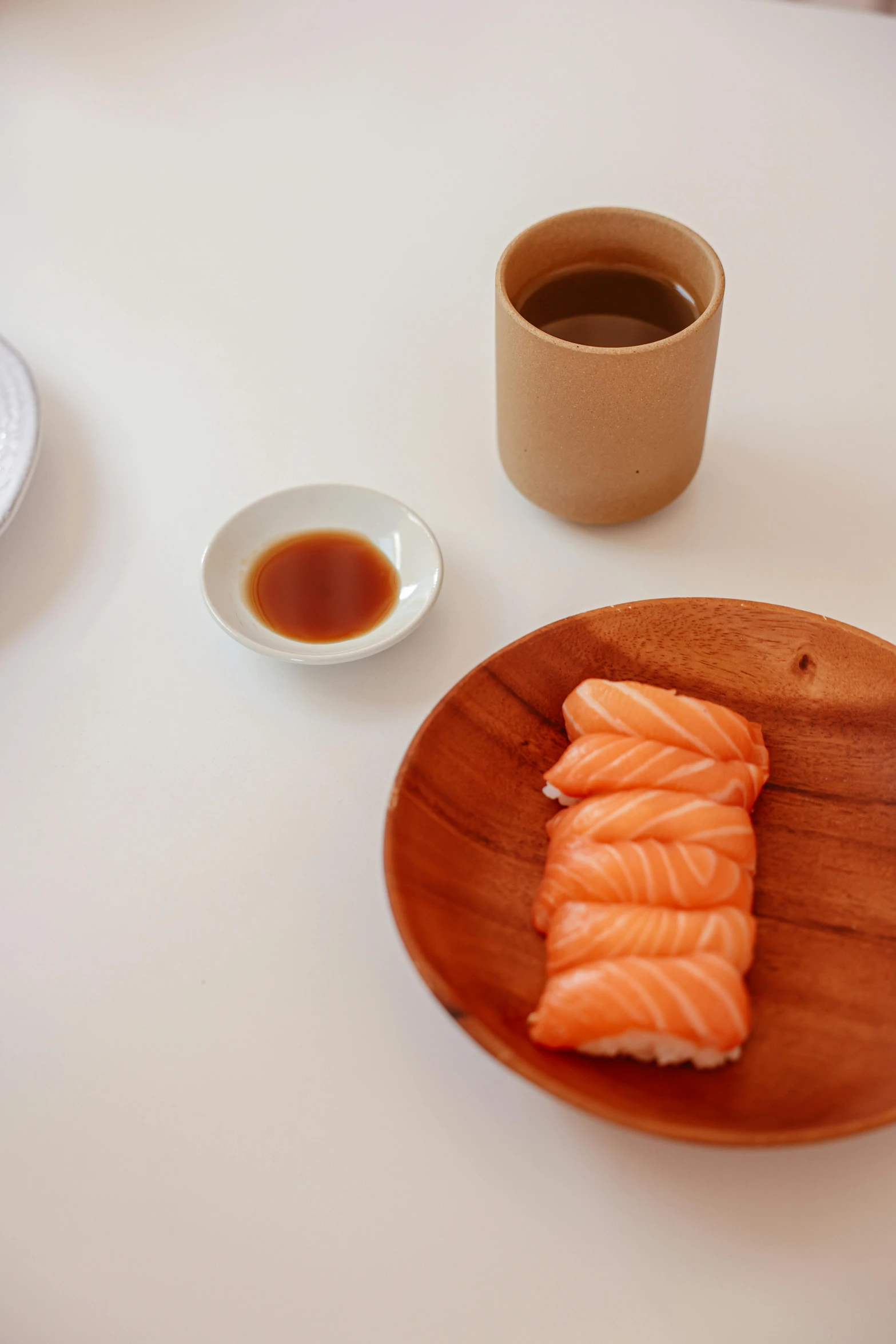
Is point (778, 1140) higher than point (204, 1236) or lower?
higher

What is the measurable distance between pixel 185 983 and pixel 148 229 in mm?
1298

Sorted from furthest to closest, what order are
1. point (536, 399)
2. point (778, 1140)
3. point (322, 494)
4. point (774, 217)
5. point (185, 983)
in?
point (774, 217), point (322, 494), point (536, 399), point (185, 983), point (778, 1140)

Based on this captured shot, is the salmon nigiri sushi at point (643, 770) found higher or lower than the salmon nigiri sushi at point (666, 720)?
lower

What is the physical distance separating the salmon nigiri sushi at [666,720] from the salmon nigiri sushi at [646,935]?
17cm

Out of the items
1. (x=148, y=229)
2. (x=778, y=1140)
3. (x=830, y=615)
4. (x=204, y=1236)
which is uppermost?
(x=148, y=229)

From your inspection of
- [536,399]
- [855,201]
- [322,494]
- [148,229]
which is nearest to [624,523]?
[536,399]

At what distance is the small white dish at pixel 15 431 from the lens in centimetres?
125

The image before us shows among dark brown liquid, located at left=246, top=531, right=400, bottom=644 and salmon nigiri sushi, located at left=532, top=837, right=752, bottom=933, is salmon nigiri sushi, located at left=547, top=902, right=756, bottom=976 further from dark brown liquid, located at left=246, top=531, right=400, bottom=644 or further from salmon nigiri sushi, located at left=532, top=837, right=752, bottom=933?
dark brown liquid, located at left=246, top=531, right=400, bottom=644

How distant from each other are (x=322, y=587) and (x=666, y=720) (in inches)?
17.5

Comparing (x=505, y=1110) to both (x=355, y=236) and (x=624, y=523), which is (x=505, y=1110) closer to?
(x=624, y=523)

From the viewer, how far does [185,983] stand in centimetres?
97

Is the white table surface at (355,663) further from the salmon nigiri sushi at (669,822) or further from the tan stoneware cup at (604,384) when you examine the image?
the salmon nigiri sushi at (669,822)

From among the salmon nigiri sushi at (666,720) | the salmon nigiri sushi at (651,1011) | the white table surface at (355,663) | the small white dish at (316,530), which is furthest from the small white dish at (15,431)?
the salmon nigiri sushi at (651,1011)

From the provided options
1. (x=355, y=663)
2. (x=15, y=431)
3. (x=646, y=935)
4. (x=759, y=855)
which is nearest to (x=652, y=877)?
(x=646, y=935)
